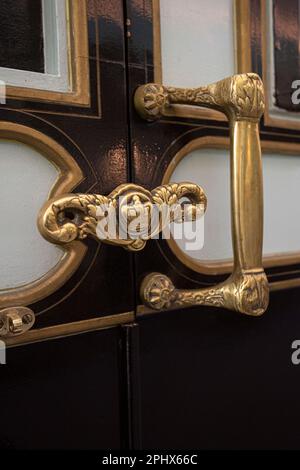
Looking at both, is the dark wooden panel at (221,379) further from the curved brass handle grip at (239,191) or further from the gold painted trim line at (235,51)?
the gold painted trim line at (235,51)

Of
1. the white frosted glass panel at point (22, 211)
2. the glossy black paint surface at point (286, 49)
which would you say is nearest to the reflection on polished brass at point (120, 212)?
the white frosted glass panel at point (22, 211)

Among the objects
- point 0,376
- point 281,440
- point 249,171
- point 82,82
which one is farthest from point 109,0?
point 281,440

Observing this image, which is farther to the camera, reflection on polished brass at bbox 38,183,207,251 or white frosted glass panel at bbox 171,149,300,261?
white frosted glass panel at bbox 171,149,300,261

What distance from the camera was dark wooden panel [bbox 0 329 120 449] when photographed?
0.31 m

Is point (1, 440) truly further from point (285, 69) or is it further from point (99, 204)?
point (285, 69)

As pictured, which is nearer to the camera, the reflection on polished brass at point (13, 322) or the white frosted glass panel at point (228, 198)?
the reflection on polished brass at point (13, 322)

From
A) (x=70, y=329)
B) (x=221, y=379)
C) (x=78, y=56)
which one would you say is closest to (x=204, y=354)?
(x=221, y=379)

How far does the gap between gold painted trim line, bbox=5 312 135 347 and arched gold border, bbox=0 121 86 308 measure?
2cm

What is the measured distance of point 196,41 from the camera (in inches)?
15.4

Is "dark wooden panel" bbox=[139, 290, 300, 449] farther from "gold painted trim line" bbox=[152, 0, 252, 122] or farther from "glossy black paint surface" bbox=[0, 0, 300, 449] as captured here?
"gold painted trim line" bbox=[152, 0, 252, 122]

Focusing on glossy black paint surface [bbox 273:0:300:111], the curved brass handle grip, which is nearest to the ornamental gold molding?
the curved brass handle grip

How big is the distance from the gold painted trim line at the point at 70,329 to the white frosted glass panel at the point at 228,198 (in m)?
0.08

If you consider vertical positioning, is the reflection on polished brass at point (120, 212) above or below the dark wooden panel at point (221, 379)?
above

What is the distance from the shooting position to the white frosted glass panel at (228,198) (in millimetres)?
398
